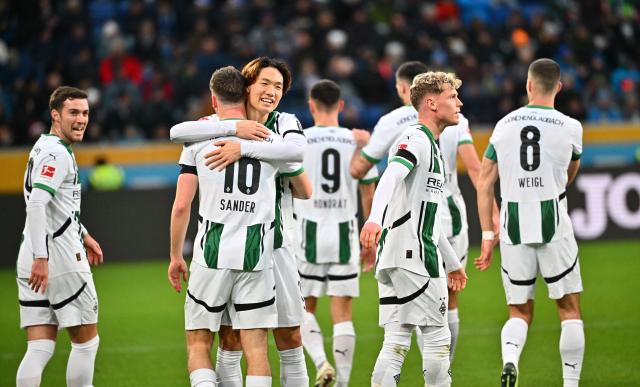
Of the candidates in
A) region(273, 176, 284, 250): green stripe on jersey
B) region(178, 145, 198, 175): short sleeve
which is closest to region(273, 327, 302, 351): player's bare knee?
region(273, 176, 284, 250): green stripe on jersey

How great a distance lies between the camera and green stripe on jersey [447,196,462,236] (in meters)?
8.23

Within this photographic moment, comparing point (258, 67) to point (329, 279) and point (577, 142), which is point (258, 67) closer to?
point (577, 142)

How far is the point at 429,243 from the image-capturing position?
254 inches

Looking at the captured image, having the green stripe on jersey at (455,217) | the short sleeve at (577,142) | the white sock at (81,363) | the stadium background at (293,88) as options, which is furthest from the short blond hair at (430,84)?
the stadium background at (293,88)

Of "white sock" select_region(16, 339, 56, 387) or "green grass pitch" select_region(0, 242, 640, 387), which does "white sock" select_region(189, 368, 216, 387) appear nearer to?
"white sock" select_region(16, 339, 56, 387)

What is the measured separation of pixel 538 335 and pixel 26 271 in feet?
17.7

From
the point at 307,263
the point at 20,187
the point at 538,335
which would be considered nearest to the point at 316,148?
the point at 307,263

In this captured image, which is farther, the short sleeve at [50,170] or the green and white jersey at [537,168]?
the green and white jersey at [537,168]

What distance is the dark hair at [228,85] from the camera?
5887 mm

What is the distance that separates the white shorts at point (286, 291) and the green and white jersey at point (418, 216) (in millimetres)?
588

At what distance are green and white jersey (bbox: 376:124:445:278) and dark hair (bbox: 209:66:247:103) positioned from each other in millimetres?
1067

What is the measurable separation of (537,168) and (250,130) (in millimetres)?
2375

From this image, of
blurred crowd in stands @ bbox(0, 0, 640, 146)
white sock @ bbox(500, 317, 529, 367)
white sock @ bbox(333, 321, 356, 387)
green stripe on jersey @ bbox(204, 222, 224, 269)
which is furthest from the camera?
blurred crowd in stands @ bbox(0, 0, 640, 146)

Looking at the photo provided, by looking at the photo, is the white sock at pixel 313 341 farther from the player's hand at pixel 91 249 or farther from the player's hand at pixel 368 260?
the player's hand at pixel 91 249
